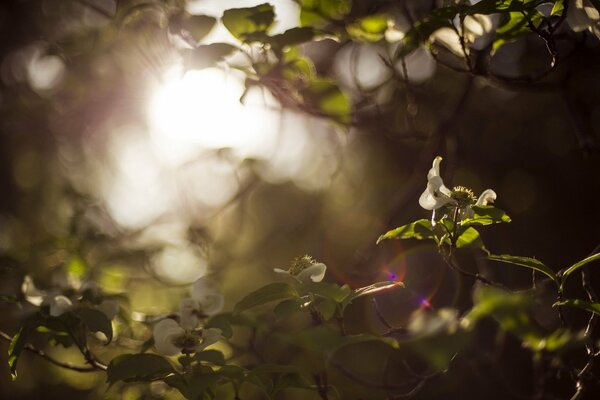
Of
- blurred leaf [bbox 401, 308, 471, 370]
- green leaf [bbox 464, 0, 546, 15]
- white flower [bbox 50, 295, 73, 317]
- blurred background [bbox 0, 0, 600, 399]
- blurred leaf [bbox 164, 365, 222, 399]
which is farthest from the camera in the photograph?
blurred background [bbox 0, 0, 600, 399]

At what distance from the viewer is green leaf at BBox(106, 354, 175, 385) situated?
986 mm

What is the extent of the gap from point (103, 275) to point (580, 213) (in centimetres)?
297

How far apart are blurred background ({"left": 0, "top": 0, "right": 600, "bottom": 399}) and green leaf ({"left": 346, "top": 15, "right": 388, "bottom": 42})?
1.76 feet

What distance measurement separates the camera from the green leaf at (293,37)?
4.27 feet

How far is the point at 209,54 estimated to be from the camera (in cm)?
130

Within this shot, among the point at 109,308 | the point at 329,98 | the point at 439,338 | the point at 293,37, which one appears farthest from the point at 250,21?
the point at 439,338

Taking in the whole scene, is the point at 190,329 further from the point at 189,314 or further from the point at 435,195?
the point at 435,195

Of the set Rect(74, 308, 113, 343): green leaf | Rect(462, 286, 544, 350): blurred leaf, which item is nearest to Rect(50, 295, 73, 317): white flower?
Rect(74, 308, 113, 343): green leaf

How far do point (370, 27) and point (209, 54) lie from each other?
454mm

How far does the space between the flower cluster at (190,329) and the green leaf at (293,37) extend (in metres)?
0.59

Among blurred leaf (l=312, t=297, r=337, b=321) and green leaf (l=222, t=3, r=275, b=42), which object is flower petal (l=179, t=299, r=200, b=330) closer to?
blurred leaf (l=312, t=297, r=337, b=321)

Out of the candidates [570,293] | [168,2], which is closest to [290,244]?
[570,293]

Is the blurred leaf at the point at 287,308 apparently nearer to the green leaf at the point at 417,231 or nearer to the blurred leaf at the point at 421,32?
the green leaf at the point at 417,231

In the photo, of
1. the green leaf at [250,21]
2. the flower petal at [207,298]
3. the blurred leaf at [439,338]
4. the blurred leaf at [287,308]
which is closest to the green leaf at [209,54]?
the green leaf at [250,21]
